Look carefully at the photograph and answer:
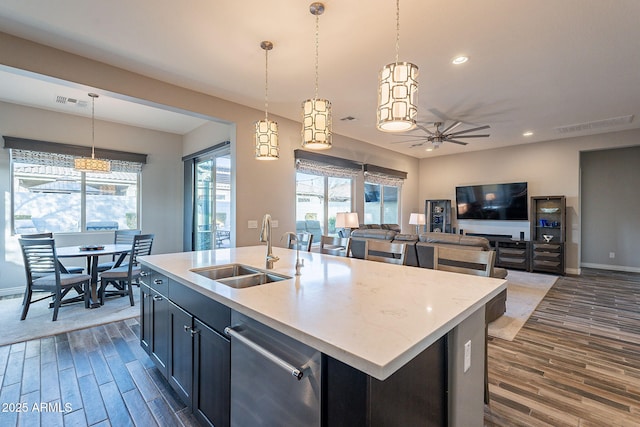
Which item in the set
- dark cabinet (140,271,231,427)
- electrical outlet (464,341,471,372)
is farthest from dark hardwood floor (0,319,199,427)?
electrical outlet (464,341,471,372)

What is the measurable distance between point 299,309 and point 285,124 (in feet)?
13.7

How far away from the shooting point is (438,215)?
7.95 metres

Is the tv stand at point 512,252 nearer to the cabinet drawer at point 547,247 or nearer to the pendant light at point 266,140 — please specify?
the cabinet drawer at point 547,247

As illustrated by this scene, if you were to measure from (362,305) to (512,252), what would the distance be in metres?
6.48

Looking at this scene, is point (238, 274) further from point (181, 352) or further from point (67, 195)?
point (67, 195)

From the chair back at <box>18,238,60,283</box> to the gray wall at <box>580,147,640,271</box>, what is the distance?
9.91m

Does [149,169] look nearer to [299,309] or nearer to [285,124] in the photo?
[285,124]

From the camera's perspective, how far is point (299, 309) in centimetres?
120

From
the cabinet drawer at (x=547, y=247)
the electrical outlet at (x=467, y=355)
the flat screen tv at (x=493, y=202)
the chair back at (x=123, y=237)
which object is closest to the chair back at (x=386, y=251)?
the electrical outlet at (x=467, y=355)

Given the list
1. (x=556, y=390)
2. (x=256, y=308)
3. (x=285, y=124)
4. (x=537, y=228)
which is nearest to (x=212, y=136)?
(x=285, y=124)

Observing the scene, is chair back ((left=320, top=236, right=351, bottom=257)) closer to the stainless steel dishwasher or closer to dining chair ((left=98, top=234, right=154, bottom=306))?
the stainless steel dishwasher

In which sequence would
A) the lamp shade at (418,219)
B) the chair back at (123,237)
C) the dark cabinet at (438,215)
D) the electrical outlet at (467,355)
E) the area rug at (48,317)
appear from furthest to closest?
the dark cabinet at (438,215) → the lamp shade at (418,219) → the chair back at (123,237) → the area rug at (48,317) → the electrical outlet at (467,355)

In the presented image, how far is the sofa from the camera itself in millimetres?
3285

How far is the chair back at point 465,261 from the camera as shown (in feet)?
6.45
